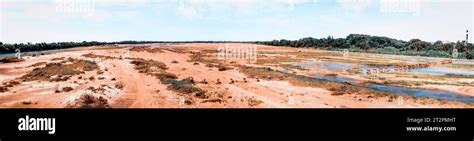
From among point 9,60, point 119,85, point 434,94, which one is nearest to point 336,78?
point 434,94

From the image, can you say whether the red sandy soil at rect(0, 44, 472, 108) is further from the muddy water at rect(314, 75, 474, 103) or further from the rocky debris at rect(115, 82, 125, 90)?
the muddy water at rect(314, 75, 474, 103)

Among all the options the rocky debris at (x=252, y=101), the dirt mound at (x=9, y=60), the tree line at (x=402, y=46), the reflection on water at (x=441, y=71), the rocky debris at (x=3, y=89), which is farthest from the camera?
the tree line at (x=402, y=46)

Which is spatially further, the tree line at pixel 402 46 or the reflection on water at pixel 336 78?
the tree line at pixel 402 46

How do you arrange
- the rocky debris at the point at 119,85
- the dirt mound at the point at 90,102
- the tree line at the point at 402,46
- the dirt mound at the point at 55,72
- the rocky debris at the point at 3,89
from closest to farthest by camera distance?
the dirt mound at the point at 90,102 < the rocky debris at the point at 3,89 < the rocky debris at the point at 119,85 < the dirt mound at the point at 55,72 < the tree line at the point at 402,46

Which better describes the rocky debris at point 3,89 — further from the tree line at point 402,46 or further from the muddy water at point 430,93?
the tree line at point 402,46

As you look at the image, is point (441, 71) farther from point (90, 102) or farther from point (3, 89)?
point (3, 89)

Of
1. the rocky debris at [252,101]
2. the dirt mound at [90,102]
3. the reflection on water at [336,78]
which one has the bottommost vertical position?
the rocky debris at [252,101]

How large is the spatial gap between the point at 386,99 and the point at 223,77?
5.79 metres

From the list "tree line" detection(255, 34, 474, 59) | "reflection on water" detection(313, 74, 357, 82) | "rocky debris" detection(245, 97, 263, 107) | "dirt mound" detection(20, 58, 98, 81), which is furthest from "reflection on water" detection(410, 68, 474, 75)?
"dirt mound" detection(20, 58, 98, 81)

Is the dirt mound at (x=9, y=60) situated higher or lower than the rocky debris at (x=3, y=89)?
higher

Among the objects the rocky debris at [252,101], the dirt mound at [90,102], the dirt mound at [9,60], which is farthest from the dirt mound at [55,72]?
the rocky debris at [252,101]

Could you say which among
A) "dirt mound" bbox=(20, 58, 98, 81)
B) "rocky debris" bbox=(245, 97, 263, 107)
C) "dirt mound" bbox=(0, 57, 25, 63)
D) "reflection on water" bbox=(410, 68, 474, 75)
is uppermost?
"dirt mound" bbox=(0, 57, 25, 63)
